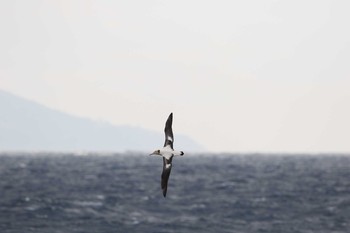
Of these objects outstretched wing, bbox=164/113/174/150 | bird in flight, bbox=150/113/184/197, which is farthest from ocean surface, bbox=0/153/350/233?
outstretched wing, bbox=164/113/174/150

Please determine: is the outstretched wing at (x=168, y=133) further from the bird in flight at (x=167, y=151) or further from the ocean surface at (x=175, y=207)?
the ocean surface at (x=175, y=207)

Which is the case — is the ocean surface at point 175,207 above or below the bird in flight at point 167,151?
below

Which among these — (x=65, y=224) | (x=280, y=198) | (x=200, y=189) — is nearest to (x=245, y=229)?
(x=65, y=224)

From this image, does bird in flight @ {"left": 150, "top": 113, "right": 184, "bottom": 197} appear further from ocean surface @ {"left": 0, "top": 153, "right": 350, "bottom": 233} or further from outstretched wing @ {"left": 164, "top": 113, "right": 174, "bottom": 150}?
ocean surface @ {"left": 0, "top": 153, "right": 350, "bottom": 233}

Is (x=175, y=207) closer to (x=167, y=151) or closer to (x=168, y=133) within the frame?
(x=167, y=151)

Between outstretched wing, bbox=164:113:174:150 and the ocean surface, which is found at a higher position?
outstretched wing, bbox=164:113:174:150

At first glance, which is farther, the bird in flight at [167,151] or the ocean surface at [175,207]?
the ocean surface at [175,207]

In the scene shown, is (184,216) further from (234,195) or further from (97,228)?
(234,195)

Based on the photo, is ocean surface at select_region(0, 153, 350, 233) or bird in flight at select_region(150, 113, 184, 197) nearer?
bird in flight at select_region(150, 113, 184, 197)

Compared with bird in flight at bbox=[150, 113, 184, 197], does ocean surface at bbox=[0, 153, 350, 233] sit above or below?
below

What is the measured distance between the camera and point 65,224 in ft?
160

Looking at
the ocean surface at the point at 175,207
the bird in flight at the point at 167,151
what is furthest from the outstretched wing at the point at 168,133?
the ocean surface at the point at 175,207

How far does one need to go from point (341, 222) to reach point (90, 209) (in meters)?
19.0

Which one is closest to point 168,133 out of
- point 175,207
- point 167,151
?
point 167,151
